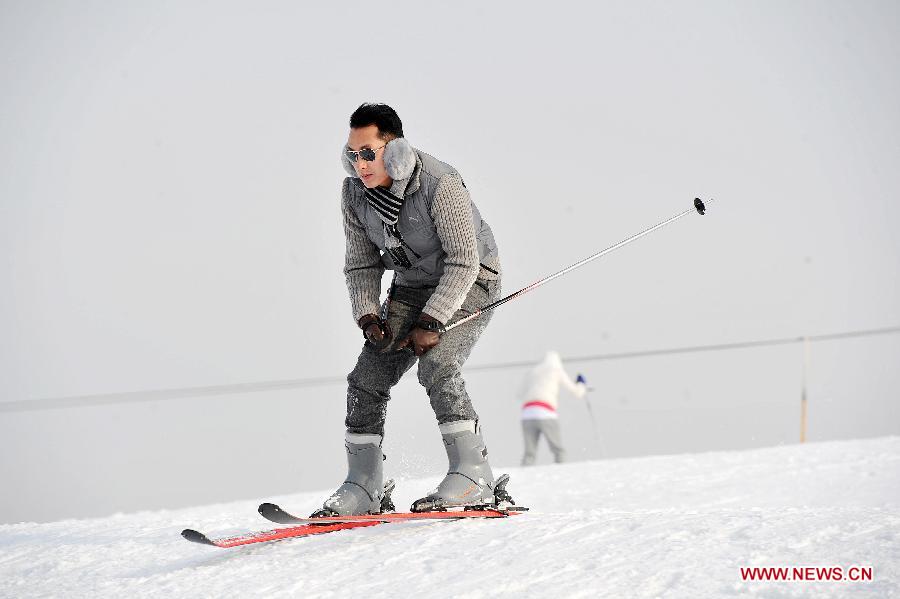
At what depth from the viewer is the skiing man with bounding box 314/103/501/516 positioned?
3.11 m

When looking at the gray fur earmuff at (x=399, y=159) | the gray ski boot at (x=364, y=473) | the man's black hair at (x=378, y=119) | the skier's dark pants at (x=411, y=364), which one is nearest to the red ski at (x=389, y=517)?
the gray ski boot at (x=364, y=473)

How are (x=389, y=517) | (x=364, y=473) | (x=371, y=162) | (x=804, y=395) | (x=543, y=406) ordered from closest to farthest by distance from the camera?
(x=389, y=517)
(x=371, y=162)
(x=364, y=473)
(x=543, y=406)
(x=804, y=395)

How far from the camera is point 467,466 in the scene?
3.18 metres

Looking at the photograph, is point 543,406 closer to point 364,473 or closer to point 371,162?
point 364,473

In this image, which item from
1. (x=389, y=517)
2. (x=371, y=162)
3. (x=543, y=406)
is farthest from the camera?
(x=543, y=406)

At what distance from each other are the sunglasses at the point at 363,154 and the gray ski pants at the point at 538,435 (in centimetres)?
604

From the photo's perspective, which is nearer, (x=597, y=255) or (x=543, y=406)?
(x=597, y=255)

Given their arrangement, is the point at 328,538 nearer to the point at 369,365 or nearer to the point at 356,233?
the point at 369,365

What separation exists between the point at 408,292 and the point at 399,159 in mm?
487

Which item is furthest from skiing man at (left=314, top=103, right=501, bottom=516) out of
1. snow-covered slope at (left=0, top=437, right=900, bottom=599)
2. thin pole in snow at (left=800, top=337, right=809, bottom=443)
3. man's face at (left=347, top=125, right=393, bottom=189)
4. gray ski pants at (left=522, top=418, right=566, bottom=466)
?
thin pole in snow at (left=800, top=337, right=809, bottom=443)

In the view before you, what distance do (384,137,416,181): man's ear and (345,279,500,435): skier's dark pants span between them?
0.43m

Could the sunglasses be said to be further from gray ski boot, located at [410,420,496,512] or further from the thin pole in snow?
the thin pole in snow

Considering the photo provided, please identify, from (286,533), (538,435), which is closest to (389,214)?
(286,533)

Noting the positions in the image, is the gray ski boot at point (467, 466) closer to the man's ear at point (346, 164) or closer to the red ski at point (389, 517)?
the red ski at point (389, 517)
